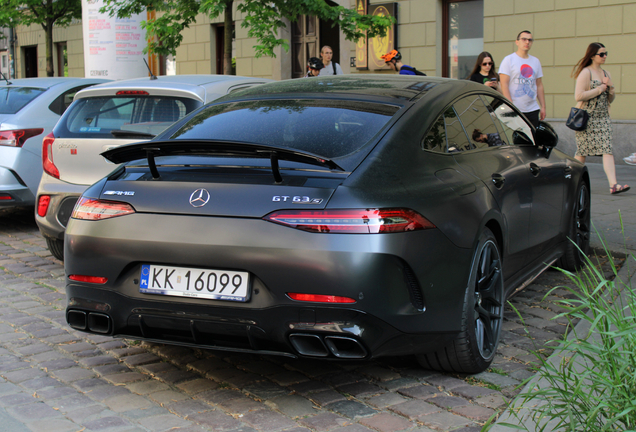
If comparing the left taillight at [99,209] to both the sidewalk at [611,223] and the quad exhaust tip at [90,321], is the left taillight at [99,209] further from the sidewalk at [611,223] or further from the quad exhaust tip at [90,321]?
the sidewalk at [611,223]

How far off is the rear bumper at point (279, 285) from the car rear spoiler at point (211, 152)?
0.29 meters

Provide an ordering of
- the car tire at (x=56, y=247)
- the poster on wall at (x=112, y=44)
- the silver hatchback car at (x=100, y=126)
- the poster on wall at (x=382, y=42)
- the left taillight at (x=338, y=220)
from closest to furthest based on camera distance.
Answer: the left taillight at (x=338, y=220), the silver hatchback car at (x=100, y=126), the car tire at (x=56, y=247), the poster on wall at (x=112, y=44), the poster on wall at (x=382, y=42)

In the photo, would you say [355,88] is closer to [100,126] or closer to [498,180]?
[498,180]

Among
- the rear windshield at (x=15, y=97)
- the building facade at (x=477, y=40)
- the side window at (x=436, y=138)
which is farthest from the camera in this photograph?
the building facade at (x=477, y=40)

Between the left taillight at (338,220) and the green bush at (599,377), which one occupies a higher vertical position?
the left taillight at (338,220)

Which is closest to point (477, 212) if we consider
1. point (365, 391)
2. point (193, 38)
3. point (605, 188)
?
point (365, 391)

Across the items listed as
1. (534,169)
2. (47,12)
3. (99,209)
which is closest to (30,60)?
(47,12)

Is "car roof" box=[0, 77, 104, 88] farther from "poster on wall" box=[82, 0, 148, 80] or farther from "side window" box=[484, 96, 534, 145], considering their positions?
"side window" box=[484, 96, 534, 145]

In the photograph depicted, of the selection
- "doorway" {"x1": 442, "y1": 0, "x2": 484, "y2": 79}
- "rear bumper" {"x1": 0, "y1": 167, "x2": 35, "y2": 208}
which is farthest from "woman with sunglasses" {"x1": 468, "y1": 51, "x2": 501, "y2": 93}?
"rear bumper" {"x1": 0, "y1": 167, "x2": 35, "y2": 208}

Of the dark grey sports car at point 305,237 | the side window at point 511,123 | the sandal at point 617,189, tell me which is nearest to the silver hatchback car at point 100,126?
the dark grey sports car at point 305,237

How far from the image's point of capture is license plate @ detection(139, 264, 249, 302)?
121 inches

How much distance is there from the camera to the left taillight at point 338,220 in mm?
2965

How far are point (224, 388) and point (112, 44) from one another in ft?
32.5

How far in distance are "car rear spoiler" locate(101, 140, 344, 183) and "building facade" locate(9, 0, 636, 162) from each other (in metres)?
10.6
